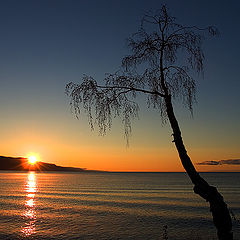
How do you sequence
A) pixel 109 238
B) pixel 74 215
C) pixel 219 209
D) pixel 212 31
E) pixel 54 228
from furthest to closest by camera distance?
pixel 74 215 → pixel 54 228 → pixel 109 238 → pixel 212 31 → pixel 219 209

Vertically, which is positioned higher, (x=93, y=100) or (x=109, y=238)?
(x=93, y=100)

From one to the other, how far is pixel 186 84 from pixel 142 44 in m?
2.16

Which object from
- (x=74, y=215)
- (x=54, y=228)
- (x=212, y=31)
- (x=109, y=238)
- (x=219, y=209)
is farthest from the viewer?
(x=74, y=215)

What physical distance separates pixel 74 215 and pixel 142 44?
3154 centimetres

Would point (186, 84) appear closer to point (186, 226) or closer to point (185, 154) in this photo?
point (185, 154)

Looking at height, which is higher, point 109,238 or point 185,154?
point 185,154

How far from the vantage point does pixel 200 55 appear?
9.79m

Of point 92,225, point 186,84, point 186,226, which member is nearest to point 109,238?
point 92,225

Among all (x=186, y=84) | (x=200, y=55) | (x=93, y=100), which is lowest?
(x=93, y=100)

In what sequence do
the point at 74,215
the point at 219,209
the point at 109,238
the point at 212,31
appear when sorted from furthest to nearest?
the point at 74,215, the point at 109,238, the point at 212,31, the point at 219,209

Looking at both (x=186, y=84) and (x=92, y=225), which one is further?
(x=92, y=225)

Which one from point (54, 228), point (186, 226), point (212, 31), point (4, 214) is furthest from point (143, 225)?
point (212, 31)

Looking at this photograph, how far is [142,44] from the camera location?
1020 centimetres

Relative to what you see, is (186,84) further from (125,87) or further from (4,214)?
(4,214)
